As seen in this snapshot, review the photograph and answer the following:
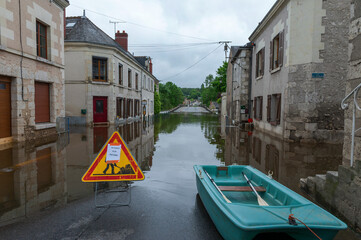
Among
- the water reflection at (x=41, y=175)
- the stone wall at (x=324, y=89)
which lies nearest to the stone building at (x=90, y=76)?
the water reflection at (x=41, y=175)

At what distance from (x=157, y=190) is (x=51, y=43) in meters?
10.5

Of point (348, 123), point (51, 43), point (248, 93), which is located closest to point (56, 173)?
point (348, 123)

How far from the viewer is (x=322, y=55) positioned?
11.2 meters

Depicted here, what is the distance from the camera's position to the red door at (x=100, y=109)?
786 inches

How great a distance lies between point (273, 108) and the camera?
14133 millimetres

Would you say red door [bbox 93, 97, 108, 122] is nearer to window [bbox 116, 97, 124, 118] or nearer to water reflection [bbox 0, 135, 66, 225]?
window [bbox 116, 97, 124, 118]

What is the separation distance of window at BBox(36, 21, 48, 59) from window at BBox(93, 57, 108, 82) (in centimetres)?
777

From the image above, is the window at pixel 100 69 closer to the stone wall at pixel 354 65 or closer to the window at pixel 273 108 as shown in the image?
the window at pixel 273 108

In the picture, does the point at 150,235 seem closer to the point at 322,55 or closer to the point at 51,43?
the point at 322,55

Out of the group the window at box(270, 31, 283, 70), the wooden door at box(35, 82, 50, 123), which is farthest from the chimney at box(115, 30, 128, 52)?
the window at box(270, 31, 283, 70)

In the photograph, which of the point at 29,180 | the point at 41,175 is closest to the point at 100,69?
the point at 41,175

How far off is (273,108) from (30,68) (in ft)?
39.1

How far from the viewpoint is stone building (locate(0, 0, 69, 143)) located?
9.52 meters

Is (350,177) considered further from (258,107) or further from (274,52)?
(258,107)
